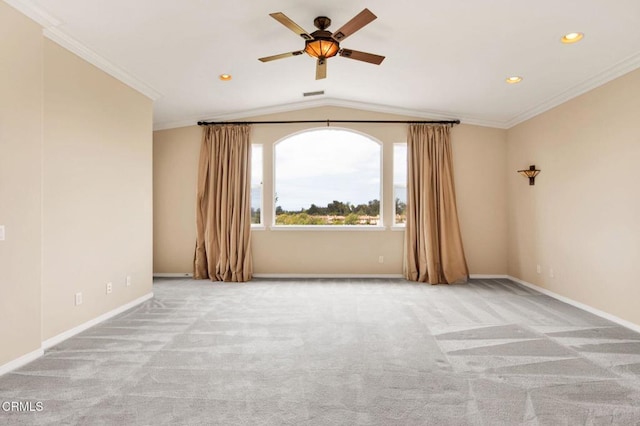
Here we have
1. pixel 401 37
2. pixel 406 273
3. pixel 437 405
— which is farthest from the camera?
pixel 406 273

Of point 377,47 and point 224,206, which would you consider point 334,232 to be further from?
point 377,47

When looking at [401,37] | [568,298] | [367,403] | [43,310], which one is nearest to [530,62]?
[401,37]

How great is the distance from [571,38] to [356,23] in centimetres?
204

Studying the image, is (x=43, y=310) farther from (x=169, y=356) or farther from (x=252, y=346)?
(x=252, y=346)

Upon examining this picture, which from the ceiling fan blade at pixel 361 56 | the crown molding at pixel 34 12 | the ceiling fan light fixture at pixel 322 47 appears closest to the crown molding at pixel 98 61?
the crown molding at pixel 34 12

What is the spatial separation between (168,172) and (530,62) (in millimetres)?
5583

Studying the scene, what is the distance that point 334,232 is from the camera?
623 cm

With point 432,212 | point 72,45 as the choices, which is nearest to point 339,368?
point 72,45

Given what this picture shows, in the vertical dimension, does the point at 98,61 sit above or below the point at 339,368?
above

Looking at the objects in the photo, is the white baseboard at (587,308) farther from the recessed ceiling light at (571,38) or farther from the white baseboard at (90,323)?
the white baseboard at (90,323)

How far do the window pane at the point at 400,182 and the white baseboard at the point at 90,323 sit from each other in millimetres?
4119

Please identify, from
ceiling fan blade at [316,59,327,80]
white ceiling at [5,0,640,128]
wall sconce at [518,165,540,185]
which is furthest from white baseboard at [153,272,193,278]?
wall sconce at [518,165,540,185]

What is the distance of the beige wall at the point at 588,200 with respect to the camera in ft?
11.7

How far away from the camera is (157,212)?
6.27 m
